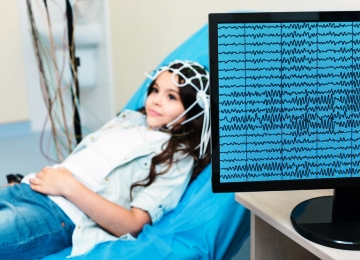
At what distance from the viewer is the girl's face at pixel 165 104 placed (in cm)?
150

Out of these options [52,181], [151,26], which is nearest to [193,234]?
[52,181]

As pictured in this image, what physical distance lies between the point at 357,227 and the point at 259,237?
0.74 feet

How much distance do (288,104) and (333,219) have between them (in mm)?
235

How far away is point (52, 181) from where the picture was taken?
4.35ft

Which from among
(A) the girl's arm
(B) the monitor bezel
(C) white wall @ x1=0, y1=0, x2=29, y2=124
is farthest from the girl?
(C) white wall @ x1=0, y1=0, x2=29, y2=124

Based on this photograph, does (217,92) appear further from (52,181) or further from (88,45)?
(88,45)

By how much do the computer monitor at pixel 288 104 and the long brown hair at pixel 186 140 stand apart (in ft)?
1.89

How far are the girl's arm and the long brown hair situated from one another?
4.9 inches

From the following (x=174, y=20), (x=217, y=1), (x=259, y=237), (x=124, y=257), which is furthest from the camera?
(x=174, y=20)

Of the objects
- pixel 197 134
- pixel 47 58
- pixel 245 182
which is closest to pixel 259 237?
pixel 245 182

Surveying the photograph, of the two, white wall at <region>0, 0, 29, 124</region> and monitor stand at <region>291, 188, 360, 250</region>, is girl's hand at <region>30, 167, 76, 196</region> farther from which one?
white wall at <region>0, 0, 29, 124</region>

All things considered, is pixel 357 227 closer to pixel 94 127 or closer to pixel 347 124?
pixel 347 124

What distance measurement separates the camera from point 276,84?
0.83m

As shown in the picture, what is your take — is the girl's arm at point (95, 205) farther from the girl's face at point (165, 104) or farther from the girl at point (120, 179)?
the girl's face at point (165, 104)
